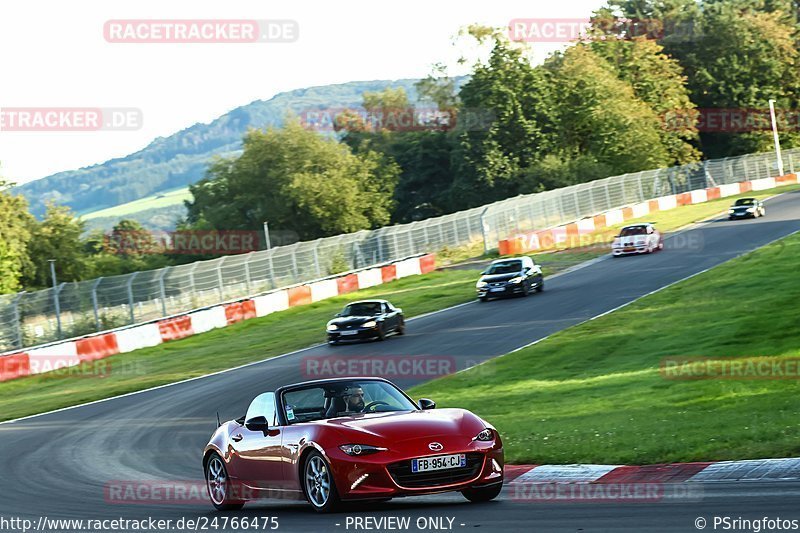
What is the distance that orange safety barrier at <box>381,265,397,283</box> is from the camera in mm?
47031

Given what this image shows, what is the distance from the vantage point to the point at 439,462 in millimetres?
9109

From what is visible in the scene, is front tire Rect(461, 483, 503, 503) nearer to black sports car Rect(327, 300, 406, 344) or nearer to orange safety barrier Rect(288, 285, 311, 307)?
black sports car Rect(327, 300, 406, 344)

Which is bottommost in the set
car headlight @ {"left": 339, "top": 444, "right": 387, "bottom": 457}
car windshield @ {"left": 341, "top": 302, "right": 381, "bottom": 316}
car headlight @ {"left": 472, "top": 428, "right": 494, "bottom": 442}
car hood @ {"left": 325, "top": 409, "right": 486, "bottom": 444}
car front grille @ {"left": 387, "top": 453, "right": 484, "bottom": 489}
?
car windshield @ {"left": 341, "top": 302, "right": 381, "bottom": 316}

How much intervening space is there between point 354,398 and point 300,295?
106 feet

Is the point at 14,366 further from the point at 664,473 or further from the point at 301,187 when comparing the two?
the point at 301,187

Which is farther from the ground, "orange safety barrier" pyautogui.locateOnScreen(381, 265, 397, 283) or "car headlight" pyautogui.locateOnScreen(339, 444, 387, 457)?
"car headlight" pyautogui.locateOnScreen(339, 444, 387, 457)

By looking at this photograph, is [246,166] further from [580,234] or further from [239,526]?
[239,526]

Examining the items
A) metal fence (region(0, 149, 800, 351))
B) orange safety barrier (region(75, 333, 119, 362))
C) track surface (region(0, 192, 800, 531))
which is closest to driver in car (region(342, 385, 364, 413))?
track surface (region(0, 192, 800, 531))

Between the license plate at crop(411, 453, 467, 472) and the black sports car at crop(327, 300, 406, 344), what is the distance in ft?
68.3

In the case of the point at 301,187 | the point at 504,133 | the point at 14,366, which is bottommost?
the point at 14,366

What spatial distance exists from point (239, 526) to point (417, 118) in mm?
97610

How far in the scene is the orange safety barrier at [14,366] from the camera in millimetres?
30562

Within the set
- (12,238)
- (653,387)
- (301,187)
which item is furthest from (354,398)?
(301,187)

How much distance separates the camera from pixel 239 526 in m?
9.57
